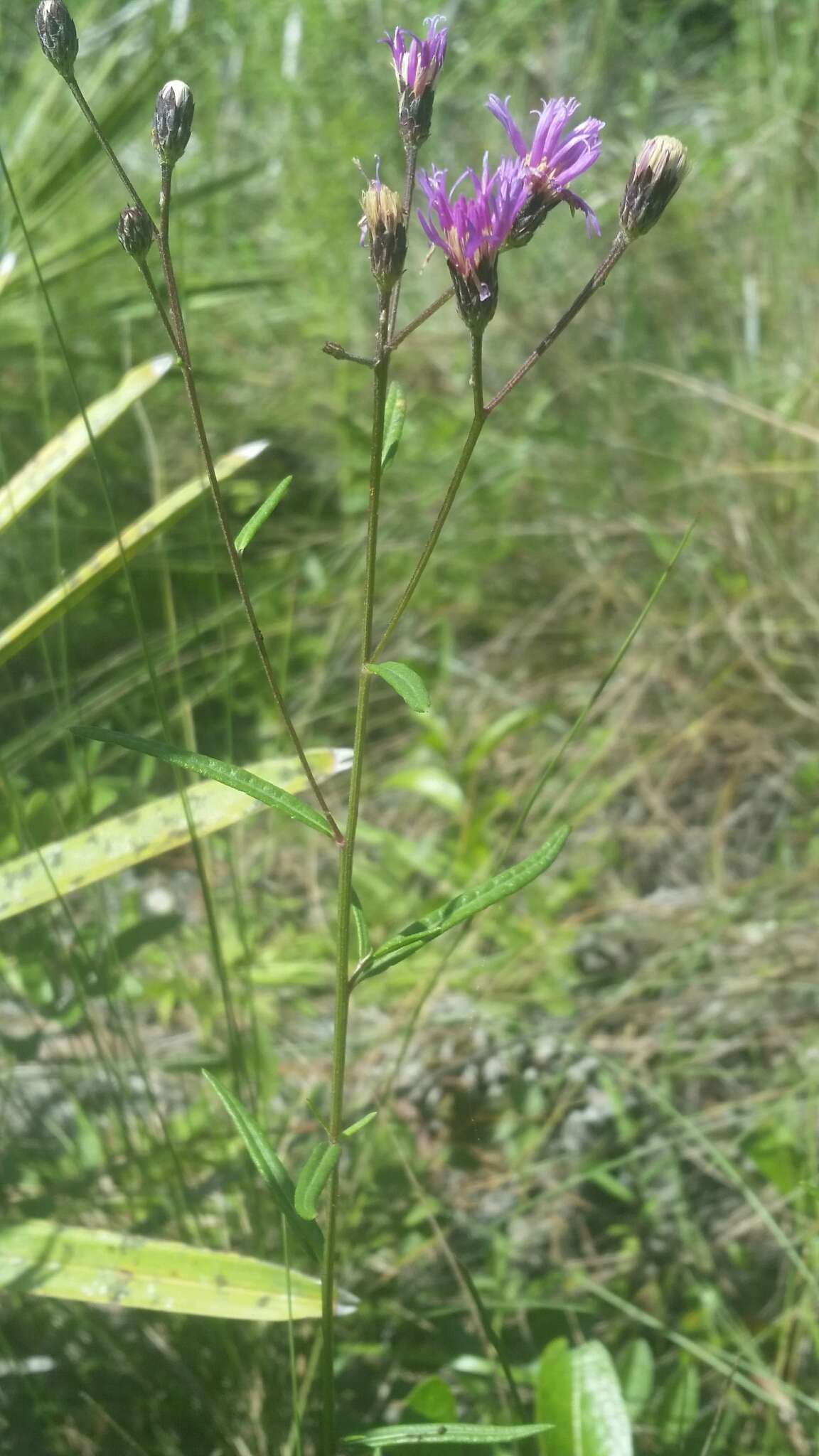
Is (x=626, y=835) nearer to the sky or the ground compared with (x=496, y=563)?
nearer to the ground

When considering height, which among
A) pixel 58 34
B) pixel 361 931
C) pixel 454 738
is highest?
pixel 58 34

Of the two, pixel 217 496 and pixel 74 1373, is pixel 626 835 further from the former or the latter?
pixel 217 496

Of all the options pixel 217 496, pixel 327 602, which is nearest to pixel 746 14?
pixel 327 602

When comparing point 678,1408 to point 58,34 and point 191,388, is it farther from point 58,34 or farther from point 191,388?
point 58,34

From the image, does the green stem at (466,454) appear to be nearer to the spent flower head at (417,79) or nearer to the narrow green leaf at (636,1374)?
the spent flower head at (417,79)

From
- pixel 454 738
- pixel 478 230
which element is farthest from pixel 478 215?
pixel 454 738

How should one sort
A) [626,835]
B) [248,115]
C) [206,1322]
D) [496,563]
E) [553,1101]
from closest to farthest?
[206,1322] → [553,1101] → [626,835] → [496,563] → [248,115]

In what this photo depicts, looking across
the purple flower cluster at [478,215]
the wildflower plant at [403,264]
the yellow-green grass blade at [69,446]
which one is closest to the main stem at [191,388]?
the wildflower plant at [403,264]
